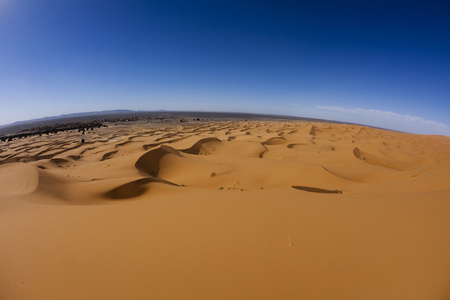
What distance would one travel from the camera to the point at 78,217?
275cm

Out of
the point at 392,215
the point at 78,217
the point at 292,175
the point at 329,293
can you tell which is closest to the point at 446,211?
the point at 392,215

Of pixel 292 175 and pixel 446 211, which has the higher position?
pixel 446 211

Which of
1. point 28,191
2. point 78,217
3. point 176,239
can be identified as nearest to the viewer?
point 176,239

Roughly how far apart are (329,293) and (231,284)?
75 cm

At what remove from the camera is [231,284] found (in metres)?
1.52

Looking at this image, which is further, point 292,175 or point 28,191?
point 292,175

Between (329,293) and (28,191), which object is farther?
(28,191)

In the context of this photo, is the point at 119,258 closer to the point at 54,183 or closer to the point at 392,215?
the point at 392,215

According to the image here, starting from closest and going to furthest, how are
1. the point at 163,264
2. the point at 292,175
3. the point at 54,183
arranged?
the point at 163,264 < the point at 54,183 < the point at 292,175

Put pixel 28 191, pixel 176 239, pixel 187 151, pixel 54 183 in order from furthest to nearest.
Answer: pixel 187 151
pixel 54 183
pixel 28 191
pixel 176 239

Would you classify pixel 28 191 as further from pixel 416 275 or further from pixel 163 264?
pixel 416 275

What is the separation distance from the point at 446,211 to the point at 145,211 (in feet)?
13.4

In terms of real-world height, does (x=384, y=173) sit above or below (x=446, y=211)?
below

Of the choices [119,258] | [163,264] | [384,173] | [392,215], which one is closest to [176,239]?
[163,264]
